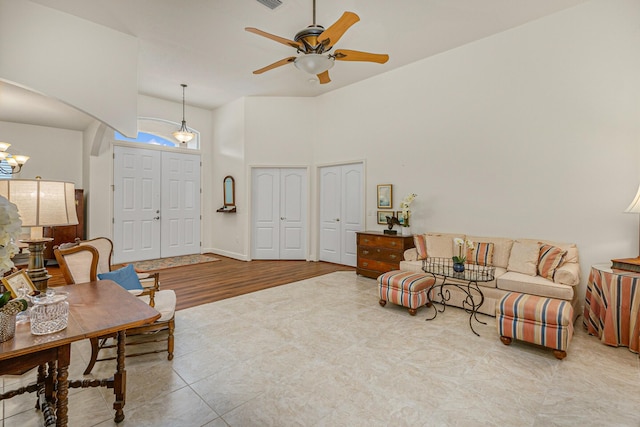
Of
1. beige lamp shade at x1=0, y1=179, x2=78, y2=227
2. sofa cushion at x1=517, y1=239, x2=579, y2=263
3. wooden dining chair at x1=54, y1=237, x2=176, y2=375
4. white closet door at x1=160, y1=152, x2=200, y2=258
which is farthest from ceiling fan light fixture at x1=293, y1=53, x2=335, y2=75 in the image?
white closet door at x1=160, y1=152, x2=200, y2=258

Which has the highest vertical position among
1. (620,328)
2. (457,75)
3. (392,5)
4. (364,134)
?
(392,5)

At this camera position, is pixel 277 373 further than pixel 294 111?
No

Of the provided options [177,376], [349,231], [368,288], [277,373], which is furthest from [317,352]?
[349,231]

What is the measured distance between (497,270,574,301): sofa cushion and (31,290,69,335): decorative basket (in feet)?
12.7

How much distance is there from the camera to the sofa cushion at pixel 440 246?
4.45 meters

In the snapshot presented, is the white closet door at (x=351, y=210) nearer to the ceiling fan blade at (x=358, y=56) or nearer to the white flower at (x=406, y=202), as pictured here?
the white flower at (x=406, y=202)

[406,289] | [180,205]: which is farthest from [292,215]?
[406,289]

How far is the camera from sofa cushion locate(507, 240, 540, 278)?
3656 millimetres

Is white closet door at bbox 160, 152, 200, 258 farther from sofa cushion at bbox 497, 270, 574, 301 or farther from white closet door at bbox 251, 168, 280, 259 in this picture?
sofa cushion at bbox 497, 270, 574, 301

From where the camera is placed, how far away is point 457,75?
4.72 m

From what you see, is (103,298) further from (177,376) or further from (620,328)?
(620,328)

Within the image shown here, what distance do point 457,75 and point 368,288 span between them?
353cm

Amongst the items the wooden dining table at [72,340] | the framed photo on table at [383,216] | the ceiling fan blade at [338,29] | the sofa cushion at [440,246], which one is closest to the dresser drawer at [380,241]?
the sofa cushion at [440,246]

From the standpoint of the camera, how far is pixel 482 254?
Result: 13.5 ft
